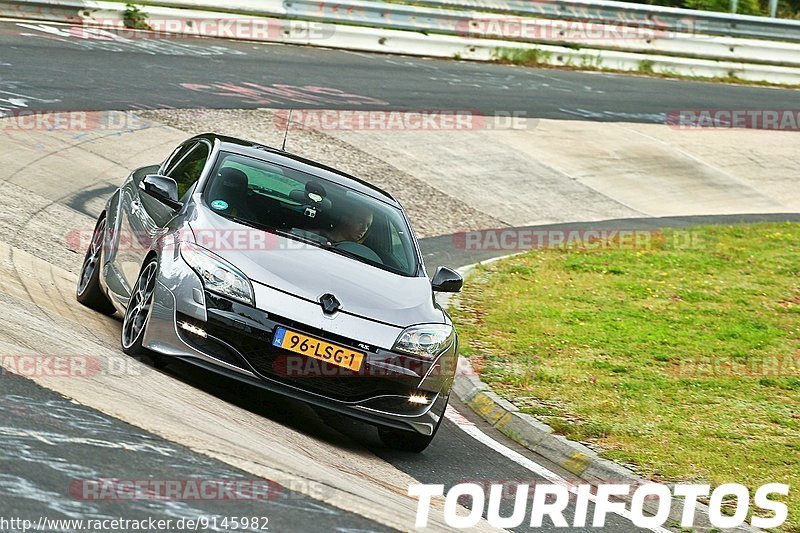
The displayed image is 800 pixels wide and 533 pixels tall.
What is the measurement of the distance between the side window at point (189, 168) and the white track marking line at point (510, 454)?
101 inches

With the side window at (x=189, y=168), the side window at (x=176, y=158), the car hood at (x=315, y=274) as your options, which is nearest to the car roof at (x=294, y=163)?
the side window at (x=189, y=168)

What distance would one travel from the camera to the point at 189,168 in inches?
363

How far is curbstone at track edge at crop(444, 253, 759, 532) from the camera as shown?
790cm

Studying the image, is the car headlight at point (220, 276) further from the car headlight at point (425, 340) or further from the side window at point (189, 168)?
the side window at point (189, 168)

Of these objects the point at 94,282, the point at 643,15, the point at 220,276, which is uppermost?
the point at 643,15

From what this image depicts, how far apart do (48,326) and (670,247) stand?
1023cm

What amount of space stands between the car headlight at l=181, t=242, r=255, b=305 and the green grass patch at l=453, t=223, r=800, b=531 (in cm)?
266

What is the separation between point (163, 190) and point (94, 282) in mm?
1439

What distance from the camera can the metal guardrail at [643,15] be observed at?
1025 inches

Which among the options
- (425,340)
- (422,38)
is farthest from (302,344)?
(422,38)

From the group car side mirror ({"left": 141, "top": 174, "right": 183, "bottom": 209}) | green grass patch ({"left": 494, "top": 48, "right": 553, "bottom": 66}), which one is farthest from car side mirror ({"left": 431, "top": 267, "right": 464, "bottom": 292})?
green grass patch ({"left": 494, "top": 48, "right": 553, "bottom": 66})

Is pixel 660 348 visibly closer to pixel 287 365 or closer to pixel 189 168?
pixel 189 168

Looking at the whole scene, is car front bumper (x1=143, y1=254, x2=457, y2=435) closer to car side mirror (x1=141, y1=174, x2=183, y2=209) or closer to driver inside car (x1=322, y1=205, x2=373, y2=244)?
car side mirror (x1=141, y1=174, x2=183, y2=209)

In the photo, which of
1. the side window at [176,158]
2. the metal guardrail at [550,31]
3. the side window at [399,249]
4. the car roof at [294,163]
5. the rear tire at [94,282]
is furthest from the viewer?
the metal guardrail at [550,31]
